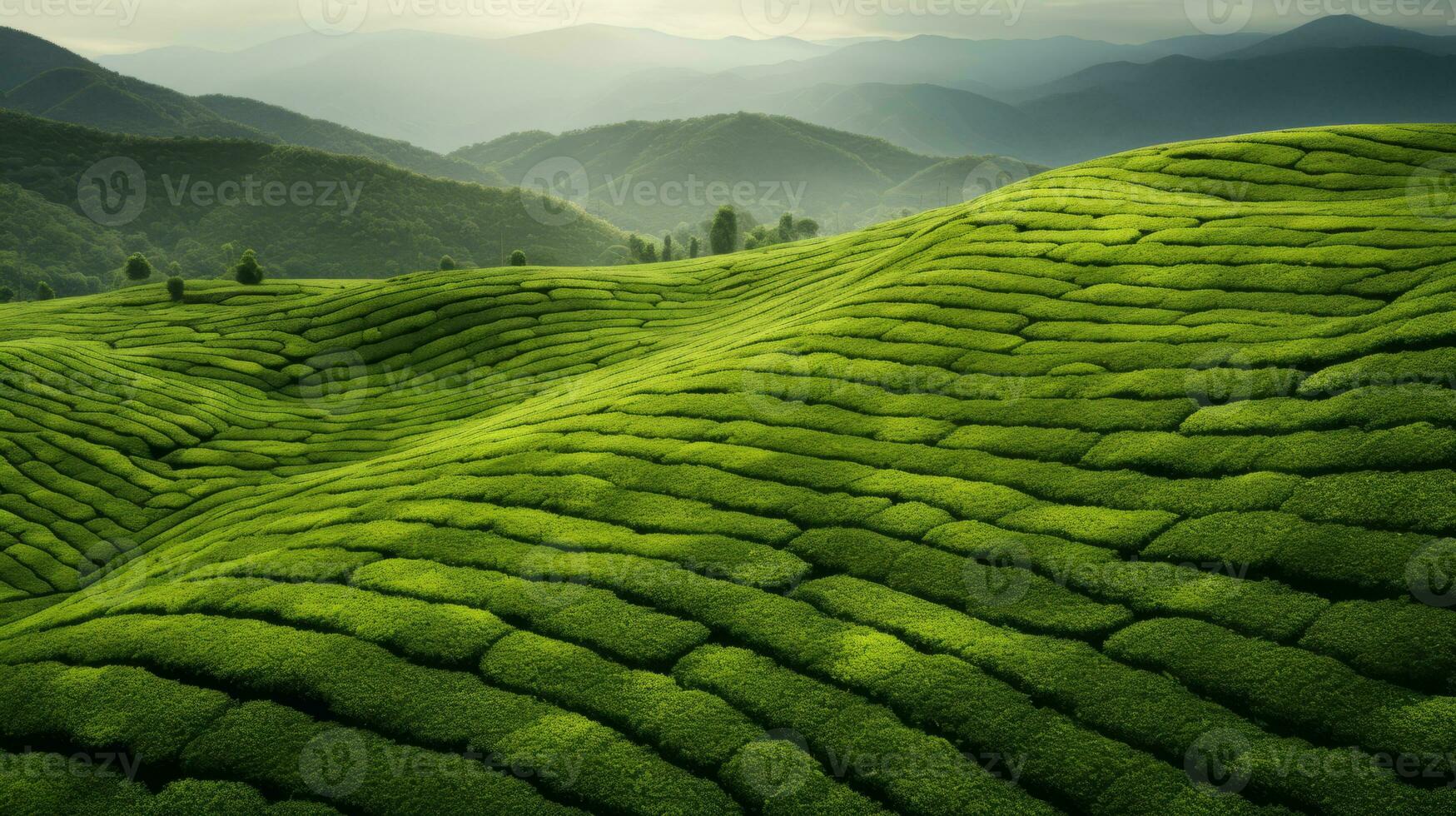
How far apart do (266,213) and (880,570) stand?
188216 mm

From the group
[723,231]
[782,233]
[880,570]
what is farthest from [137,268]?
[880,570]

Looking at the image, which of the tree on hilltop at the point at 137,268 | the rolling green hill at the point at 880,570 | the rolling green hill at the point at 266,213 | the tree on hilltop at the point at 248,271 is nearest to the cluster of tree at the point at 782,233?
the tree on hilltop at the point at 248,271

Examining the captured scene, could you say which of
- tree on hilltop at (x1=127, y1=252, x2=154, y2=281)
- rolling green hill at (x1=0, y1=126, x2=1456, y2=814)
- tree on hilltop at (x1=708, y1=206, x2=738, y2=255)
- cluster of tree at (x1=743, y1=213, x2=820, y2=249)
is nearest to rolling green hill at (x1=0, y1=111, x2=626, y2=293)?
cluster of tree at (x1=743, y1=213, x2=820, y2=249)

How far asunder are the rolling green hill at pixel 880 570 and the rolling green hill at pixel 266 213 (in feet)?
468

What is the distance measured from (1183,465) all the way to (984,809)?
7994 millimetres

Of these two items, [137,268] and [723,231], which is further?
[723,231]

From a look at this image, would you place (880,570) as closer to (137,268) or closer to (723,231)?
(723,231)

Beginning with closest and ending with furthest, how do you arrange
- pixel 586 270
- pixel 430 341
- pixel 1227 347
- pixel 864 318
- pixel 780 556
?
pixel 780 556 → pixel 1227 347 → pixel 864 318 → pixel 430 341 → pixel 586 270

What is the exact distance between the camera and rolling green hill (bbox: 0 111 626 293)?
148 metres

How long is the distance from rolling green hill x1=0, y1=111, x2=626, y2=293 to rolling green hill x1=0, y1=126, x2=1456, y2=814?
Answer: 143 metres

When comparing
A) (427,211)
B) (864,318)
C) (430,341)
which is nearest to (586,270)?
(430,341)

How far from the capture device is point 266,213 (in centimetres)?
16438

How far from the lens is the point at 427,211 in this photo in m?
168

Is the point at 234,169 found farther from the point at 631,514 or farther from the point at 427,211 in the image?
the point at 631,514
